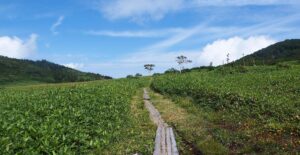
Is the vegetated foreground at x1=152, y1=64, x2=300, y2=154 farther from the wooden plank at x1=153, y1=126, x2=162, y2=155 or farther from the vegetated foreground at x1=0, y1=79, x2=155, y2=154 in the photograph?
the vegetated foreground at x1=0, y1=79, x2=155, y2=154

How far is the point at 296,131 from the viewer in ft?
59.4

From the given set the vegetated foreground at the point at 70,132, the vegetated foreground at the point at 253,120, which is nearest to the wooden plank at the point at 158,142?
the vegetated foreground at the point at 70,132

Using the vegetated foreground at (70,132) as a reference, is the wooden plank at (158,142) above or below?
below

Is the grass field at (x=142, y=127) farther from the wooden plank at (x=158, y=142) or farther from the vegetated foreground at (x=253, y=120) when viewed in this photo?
the wooden plank at (x=158, y=142)

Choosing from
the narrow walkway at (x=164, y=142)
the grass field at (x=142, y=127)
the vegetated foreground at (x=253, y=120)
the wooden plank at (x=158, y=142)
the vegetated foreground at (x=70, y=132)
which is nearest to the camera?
the vegetated foreground at (x=70, y=132)

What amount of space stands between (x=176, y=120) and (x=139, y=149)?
962 centimetres

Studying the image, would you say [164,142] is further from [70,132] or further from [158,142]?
[70,132]

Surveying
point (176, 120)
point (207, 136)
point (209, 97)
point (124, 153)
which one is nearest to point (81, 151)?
point (124, 153)

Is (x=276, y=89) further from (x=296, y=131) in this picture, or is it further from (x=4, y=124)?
(x=4, y=124)

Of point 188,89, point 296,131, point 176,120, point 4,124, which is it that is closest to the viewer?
point 4,124

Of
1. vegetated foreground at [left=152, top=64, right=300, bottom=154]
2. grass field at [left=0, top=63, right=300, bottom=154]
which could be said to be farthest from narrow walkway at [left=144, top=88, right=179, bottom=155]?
vegetated foreground at [left=152, top=64, right=300, bottom=154]

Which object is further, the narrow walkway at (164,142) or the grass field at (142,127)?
the narrow walkway at (164,142)

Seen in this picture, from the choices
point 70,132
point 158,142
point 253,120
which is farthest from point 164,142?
point 253,120

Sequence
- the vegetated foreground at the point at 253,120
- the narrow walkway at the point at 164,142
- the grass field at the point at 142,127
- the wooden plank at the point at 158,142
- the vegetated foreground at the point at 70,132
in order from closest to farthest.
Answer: the vegetated foreground at the point at 70,132, the grass field at the point at 142,127, the wooden plank at the point at 158,142, the narrow walkway at the point at 164,142, the vegetated foreground at the point at 253,120
